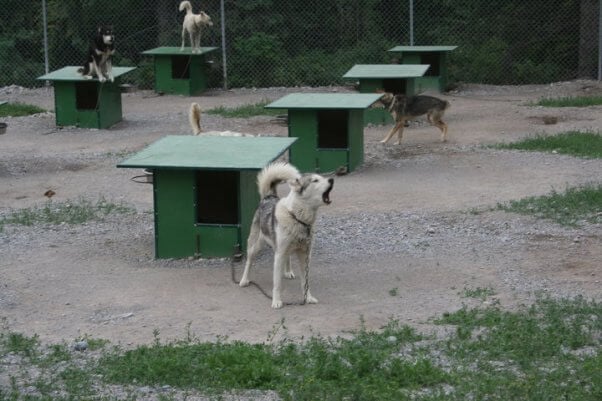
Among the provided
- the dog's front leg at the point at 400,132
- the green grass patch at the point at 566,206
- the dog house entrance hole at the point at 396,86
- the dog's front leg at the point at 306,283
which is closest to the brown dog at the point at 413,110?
the dog's front leg at the point at 400,132

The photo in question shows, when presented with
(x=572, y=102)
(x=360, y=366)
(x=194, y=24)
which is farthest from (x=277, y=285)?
(x=194, y=24)

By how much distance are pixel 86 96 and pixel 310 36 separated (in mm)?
7143

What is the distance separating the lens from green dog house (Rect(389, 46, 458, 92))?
2097 centimetres

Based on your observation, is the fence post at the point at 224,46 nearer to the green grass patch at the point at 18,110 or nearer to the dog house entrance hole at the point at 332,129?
the green grass patch at the point at 18,110

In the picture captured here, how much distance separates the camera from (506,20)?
23.4 metres

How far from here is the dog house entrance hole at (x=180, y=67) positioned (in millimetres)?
21328

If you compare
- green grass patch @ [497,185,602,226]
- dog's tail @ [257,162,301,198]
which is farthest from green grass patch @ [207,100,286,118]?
dog's tail @ [257,162,301,198]

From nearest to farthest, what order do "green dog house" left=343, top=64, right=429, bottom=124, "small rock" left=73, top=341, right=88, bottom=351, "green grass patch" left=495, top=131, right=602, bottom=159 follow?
"small rock" left=73, top=341, right=88, bottom=351 → "green grass patch" left=495, top=131, right=602, bottom=159 → "green dog house" left=343, top=64, right=429, bottom=124

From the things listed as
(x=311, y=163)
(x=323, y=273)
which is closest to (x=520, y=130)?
(x=311, y=163)

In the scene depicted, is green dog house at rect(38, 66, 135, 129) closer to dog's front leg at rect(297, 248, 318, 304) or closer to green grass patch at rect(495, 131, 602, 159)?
green grass patch at rect(495, 131, 602, 159)

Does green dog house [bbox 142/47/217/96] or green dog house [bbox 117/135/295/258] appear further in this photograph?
green dog house [bbox 142/47/217/96]

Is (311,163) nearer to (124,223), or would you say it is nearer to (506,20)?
(124,223)

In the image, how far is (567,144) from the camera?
48.3 feet

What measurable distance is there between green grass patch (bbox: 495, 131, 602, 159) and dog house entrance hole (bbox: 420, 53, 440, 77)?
233 inches
